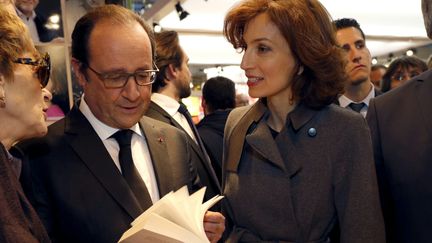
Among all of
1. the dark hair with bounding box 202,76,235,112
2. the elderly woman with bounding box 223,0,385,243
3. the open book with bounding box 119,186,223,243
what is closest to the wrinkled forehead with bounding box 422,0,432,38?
the elderly woman with bounding box 223,0,385,243

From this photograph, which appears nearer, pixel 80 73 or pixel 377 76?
pixel 80 73

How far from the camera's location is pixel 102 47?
1627 mm

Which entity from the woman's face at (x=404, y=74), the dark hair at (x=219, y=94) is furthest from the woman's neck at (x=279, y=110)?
the woman's face at (x=404, y=74)

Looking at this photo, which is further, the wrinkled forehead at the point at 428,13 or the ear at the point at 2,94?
the wrinkled forehead at the point at 428,13

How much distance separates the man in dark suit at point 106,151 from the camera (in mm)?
1475

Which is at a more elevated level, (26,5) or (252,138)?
(26,5)

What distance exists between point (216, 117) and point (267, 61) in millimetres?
1669

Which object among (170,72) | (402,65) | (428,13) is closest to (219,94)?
(170,72)

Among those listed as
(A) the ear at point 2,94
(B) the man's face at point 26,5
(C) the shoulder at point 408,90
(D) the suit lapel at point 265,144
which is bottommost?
(D) the suit lapel at point 265,144

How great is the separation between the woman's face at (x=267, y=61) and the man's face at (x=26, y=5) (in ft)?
4.83

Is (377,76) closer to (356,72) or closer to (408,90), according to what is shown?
(356,72)

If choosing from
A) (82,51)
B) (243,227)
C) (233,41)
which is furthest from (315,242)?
(82,51)

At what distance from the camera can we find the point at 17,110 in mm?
1345

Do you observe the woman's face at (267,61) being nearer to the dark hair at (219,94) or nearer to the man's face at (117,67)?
the man's face at (117,67)
